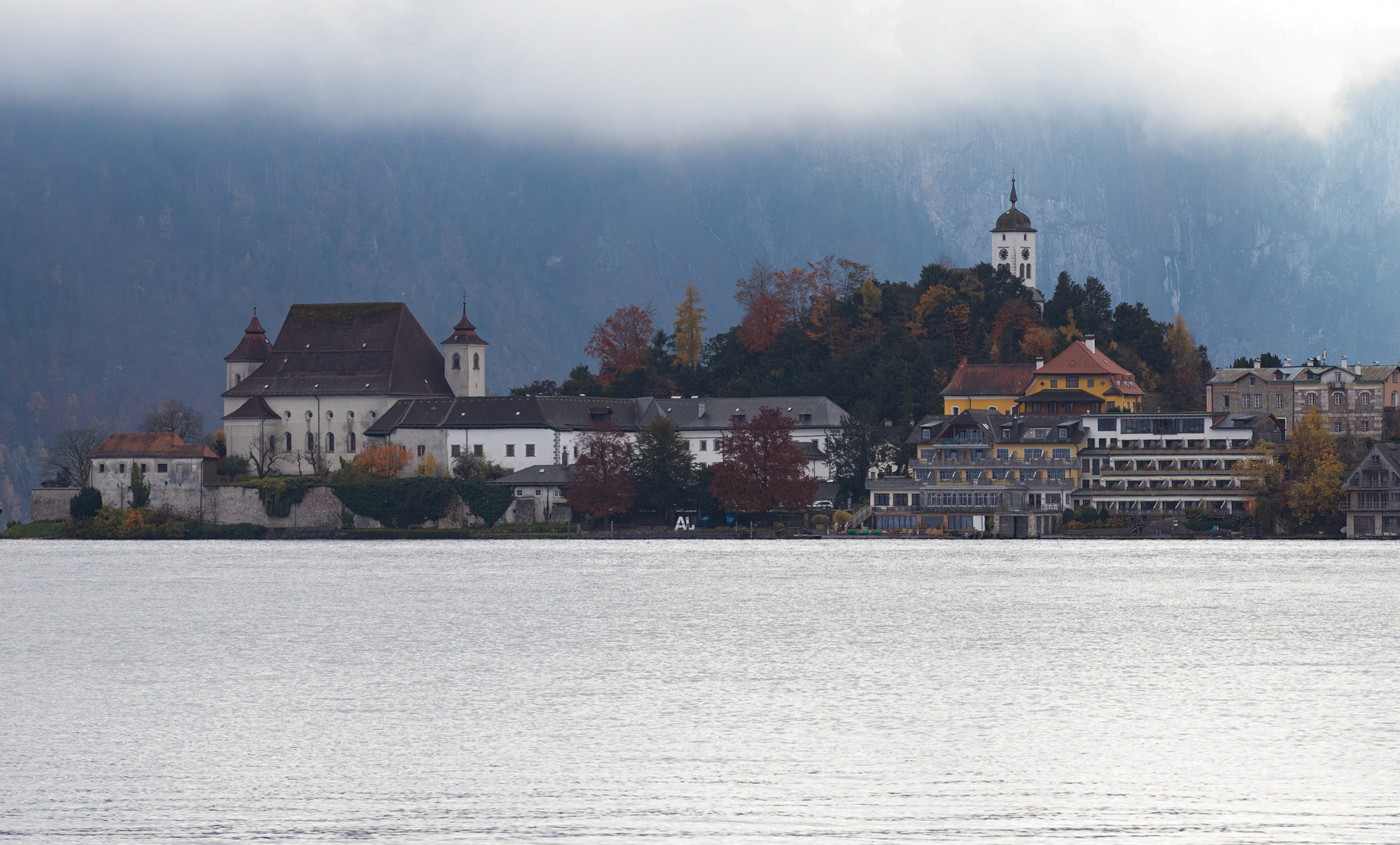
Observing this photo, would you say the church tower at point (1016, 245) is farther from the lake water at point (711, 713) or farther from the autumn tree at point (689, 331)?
the lake water at point (711, 713)

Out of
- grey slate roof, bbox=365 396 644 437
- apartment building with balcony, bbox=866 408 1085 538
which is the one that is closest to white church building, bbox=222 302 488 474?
grey slate roof, bbox=365 396 644 437

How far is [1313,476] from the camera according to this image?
93188 millimetres

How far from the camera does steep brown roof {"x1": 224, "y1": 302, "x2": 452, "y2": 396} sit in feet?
421

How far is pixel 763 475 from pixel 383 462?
25.3 meters

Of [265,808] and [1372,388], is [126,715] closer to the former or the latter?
[265,808]

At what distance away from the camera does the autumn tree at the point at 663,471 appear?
10662 cm

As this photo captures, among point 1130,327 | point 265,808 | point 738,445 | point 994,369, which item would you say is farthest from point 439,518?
point 265,808

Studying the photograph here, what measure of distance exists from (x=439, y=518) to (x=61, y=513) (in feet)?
86.1

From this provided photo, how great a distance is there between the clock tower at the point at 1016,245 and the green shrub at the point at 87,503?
66.8 m

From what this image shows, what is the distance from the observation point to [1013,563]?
3231 inches

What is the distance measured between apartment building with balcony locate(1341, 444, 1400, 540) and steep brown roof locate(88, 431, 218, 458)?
219 feet

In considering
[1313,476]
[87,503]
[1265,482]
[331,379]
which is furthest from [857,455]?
[87,503]

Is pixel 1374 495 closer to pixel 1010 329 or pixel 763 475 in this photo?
pixel 763 475

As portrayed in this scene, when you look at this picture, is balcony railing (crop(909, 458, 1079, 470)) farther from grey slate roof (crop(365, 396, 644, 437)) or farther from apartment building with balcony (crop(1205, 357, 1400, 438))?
grey slate roof (crop(365, 396, 644, 437))
